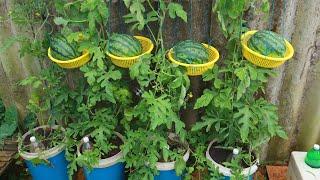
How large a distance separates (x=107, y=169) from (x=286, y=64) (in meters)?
1.82

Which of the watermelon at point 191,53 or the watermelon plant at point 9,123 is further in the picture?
the watermelon plant at point 9,123

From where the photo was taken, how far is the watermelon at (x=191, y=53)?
273cm

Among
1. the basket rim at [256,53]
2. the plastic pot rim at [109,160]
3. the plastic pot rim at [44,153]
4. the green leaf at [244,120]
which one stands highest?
the basket rim at [256,53]

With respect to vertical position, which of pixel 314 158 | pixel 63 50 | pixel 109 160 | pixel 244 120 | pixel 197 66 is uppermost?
pixel 63 50

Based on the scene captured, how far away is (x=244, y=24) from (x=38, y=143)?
83.2 inches

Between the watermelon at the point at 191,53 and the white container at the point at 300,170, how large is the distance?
142 cm

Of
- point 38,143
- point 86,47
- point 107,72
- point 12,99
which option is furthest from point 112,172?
point 12,99

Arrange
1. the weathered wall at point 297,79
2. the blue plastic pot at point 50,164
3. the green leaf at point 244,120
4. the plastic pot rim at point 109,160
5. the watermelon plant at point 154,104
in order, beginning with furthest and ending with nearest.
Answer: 1. the blue plastic pot at point 50,164
2. the plastic pot rim at point 109,160
3. the weathered wall at point 297,79
4. the green leaf at point 244,120
5. the watermelon plant at point 154,104

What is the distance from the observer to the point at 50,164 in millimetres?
3447

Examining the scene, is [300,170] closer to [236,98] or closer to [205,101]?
[236,98]

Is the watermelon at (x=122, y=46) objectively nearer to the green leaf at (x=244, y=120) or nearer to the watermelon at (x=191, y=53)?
the watermelon at (x=191, y=53)

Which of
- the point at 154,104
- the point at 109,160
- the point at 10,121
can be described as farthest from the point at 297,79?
the point at 10,121

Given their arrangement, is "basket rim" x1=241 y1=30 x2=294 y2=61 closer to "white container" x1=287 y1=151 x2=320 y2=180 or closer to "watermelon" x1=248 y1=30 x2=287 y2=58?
"watermelon" x1=248 y1=30 x2=287 y2=58

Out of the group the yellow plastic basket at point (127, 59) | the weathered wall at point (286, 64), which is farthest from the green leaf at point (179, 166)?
the yellow plastic basket at point (127, 59)
